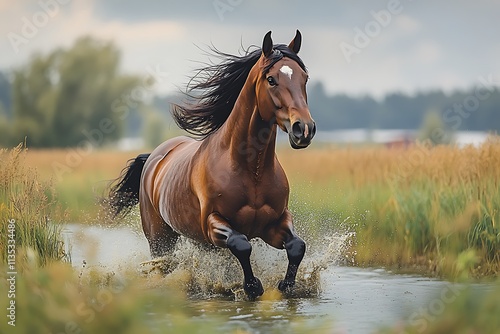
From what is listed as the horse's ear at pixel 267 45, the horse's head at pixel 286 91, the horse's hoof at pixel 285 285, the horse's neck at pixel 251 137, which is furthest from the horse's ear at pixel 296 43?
the horse's hoof at pixel 285 285

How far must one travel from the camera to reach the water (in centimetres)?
621

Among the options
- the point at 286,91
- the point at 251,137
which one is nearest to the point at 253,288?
the point at 251,137

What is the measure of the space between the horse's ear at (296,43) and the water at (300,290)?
1.78m

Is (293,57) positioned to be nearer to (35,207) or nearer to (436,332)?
(35,207)

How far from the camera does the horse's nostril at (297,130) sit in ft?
19.3

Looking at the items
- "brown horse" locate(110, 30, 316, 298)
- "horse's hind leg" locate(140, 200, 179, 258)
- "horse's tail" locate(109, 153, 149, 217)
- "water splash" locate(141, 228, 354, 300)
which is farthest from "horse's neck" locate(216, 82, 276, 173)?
"horse's tail" locate(109, 153, 149, 217)

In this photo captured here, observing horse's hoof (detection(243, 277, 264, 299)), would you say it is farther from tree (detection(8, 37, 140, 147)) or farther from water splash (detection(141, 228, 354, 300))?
tree (detection(8, 37, 140, 147))

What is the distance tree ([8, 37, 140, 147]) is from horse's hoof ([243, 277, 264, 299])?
36273 millimetres

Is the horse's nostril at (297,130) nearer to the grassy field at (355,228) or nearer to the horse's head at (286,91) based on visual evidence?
the horse's head at (286,91)

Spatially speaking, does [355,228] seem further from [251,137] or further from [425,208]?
[251,137]

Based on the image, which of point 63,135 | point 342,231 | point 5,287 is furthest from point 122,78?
point 5,287

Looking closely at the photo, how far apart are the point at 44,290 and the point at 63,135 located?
4300cm

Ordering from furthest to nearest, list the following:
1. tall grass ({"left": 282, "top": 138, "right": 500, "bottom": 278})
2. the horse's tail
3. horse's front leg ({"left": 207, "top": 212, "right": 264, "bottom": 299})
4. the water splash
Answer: the horse's tail
tall grass ({"left": 282, "top": 138, "right": 500, "bottom": 278})
the water splash
horse's front leg ({"left": 207, "top": 212, "right": 264, "bottom": 299})

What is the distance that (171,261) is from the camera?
834 centimetres
